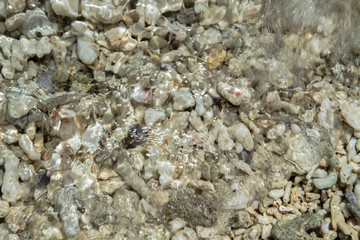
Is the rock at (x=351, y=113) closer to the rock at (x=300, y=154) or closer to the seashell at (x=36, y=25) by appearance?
the rock at (x=300, y=154)

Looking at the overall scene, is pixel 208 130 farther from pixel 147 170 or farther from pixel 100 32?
pixel 100 32

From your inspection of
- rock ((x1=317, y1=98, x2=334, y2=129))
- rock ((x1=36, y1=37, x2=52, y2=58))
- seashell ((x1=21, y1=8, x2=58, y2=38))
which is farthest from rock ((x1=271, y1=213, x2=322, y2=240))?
seashell ((x1=21, y1=8, x2=58, y2=38))

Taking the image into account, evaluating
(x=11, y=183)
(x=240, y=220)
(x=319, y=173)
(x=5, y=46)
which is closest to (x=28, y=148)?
(x=11, y=183)

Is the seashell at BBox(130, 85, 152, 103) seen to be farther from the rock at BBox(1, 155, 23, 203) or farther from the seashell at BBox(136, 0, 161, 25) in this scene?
the rock at BBox(1, 155, 23, 203)

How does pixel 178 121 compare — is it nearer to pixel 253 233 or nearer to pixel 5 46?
pixel 253 233

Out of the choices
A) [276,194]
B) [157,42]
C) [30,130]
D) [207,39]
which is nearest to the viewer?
[30,130]

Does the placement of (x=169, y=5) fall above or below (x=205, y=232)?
above

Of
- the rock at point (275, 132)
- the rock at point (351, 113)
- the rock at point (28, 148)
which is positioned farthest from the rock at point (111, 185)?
the rock at point (351, 113)
